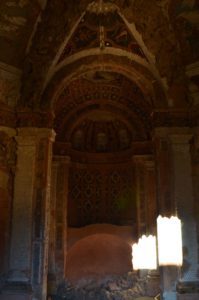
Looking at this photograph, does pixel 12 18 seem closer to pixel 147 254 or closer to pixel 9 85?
pixel 9 85

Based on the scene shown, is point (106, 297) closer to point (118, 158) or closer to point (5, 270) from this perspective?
point (5, 270)

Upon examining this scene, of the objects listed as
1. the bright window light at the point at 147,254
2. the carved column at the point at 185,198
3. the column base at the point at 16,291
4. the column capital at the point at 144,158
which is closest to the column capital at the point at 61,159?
the column capital at the point at 144,158

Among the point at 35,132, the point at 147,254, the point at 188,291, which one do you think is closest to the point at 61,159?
the point at 35,132

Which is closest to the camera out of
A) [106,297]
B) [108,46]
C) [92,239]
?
[108,46]

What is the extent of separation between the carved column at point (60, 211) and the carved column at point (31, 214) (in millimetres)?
3915

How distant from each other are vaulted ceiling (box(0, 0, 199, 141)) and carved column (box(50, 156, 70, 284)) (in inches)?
157

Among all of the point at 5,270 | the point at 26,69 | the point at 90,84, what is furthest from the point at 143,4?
the point at 5,270

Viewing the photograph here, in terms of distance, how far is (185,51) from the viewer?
1007 cm

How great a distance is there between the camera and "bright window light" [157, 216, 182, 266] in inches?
202

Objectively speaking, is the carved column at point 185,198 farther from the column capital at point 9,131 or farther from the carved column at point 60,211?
the carved column at point 60,211

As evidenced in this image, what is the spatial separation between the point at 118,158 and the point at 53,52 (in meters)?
6.30

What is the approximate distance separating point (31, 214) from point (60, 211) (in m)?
4.34

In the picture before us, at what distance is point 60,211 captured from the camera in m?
13.8

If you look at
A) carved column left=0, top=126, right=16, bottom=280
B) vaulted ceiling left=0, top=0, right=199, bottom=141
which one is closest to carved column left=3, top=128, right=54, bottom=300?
carved column left=0, top=126, right=16, bottom=280
